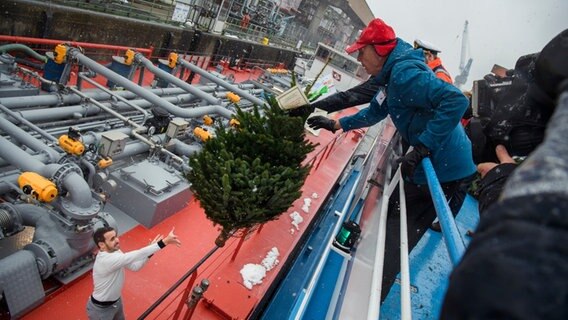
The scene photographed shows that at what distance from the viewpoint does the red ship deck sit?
3.71m

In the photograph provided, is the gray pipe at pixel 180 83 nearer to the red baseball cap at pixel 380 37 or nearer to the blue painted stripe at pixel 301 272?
the blue painted stripe at pixel 301 272

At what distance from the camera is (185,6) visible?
14.9 meters

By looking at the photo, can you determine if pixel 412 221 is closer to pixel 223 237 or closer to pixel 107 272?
pixel 223 237

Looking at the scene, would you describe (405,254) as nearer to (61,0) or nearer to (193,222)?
(193,222)

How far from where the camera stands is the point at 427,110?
3232 mm

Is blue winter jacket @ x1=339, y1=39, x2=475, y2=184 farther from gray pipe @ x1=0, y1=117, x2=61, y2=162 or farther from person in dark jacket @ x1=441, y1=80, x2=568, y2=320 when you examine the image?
gray pipe @ x1=0, y1=117, x2=61, y2=162

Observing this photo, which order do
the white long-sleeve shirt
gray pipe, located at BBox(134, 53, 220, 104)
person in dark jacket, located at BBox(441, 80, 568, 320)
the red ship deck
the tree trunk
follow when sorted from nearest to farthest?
1. person in dark jacket, located at BBox(441, 80, 568, 320)
2. the white long-sleeve shirt
3. the tree trunk
4. the red ship deck
5. gray pipe, located at BBox(134, 53, 220, 104)

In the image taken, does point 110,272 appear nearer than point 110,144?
Yes

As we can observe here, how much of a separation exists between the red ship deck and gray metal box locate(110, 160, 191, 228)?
22 cm

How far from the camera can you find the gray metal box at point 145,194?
4.96 metres

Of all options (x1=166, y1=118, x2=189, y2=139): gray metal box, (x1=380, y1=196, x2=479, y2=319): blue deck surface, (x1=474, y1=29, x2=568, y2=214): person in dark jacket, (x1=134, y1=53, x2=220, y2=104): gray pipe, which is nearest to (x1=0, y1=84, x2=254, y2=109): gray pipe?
(x1=134, y1=53, x2=220, y2=104): gray pipe

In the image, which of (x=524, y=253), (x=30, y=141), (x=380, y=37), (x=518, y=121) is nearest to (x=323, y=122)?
(x=380, y=37)

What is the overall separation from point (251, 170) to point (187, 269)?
2227mm

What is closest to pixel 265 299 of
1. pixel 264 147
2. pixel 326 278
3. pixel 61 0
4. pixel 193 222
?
pixel 326 278
